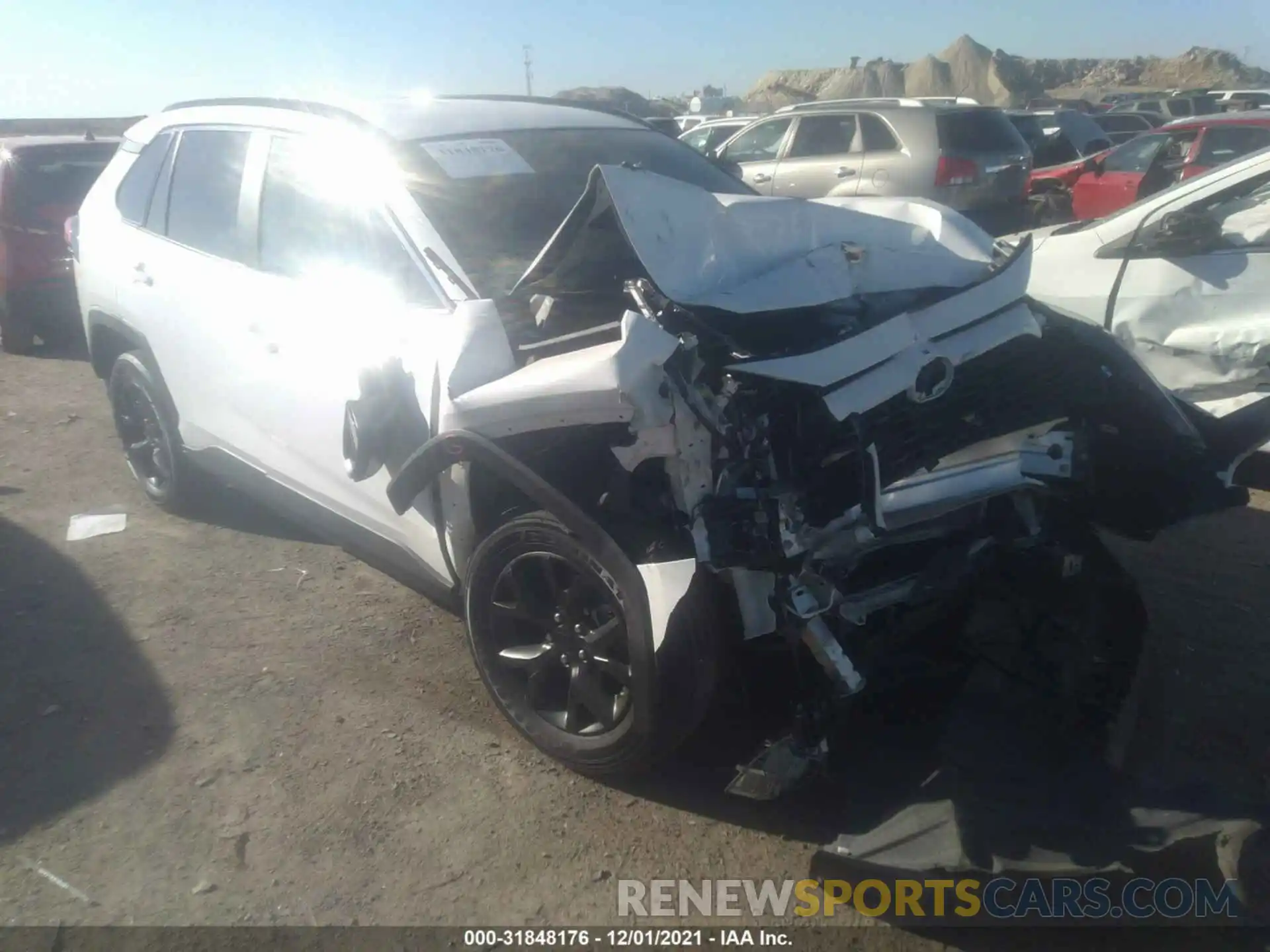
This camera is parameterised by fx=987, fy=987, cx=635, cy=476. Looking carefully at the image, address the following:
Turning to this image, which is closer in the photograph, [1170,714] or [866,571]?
[866,571]

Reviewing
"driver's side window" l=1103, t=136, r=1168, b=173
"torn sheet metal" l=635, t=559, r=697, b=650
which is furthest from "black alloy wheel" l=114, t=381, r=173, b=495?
"driver's side window" l=1103, t=136, r=1168, b=173

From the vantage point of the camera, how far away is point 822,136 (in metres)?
12.3

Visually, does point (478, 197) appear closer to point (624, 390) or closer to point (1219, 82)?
point (624, 390)

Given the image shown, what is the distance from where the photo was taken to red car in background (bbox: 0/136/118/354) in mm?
8578

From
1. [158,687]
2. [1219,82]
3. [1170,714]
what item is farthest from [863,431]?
[1219,82]

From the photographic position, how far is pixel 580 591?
2869 mm

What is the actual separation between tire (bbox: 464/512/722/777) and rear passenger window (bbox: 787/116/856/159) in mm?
10413

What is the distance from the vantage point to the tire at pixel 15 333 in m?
8.83

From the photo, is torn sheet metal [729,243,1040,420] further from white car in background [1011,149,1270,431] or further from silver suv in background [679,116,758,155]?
silver suv in background [679,116,758,155]

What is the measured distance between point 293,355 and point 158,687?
4.39 feet

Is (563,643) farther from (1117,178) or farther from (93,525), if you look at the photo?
(1117,178)

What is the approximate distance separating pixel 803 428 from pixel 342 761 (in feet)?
6.15

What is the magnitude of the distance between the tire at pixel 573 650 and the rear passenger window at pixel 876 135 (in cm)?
1014

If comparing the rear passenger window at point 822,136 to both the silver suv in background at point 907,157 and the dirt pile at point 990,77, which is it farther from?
the dirt pile at point 990,77
